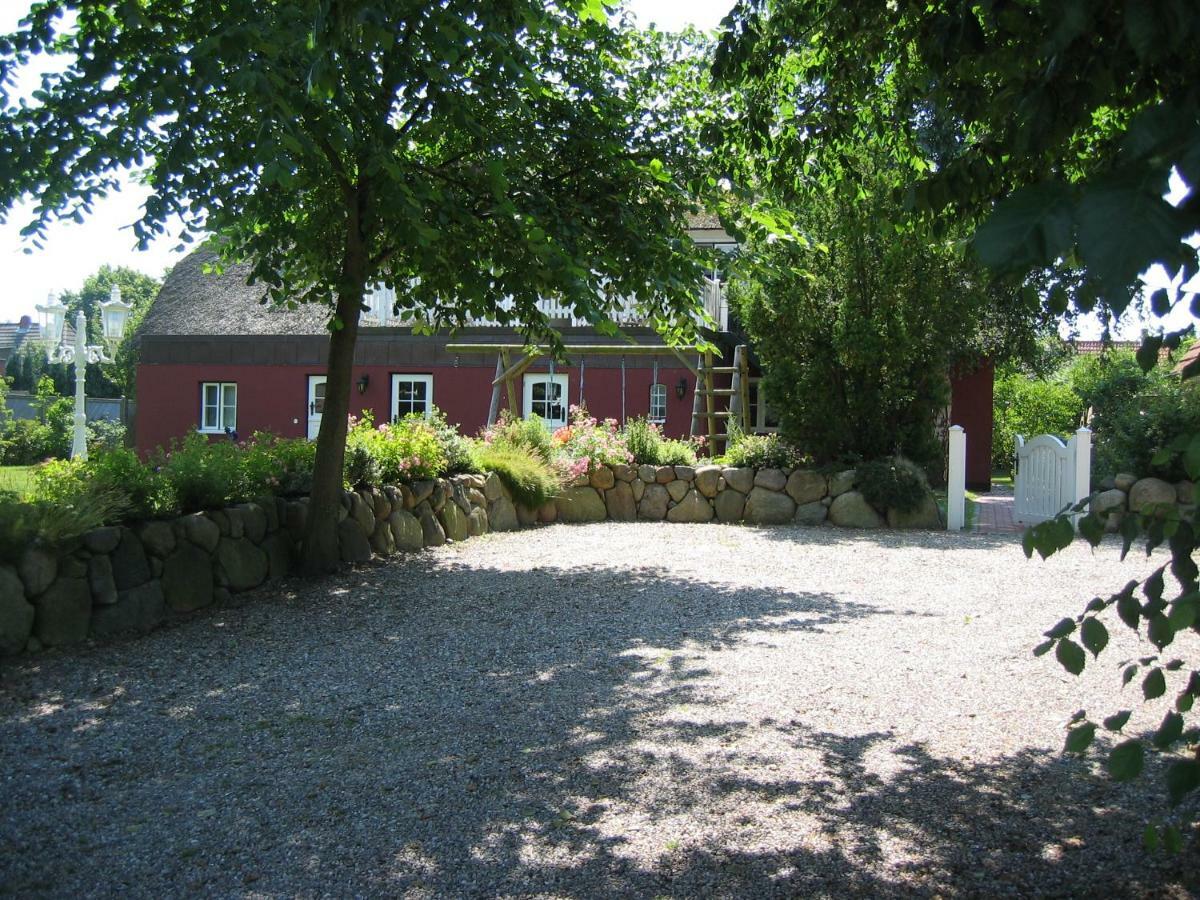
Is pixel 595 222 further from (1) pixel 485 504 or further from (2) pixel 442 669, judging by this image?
(1) pixel 485 504

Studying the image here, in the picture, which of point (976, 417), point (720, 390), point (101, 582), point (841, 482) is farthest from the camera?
Result: point (976, 417)

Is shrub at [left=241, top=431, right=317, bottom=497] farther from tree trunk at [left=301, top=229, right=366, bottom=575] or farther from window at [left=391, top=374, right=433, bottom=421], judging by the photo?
window at [left=391, top=374, right=433, bottom=421]

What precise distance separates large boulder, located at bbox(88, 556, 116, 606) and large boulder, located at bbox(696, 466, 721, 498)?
8.06 m

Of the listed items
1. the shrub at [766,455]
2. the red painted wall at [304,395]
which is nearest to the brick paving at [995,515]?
the shrub at [766,455]

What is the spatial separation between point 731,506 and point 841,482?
1.42 meters

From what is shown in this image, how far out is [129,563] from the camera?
6562mm

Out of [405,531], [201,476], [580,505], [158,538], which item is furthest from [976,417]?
[158,538]

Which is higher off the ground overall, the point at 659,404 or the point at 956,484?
the point at 659,404

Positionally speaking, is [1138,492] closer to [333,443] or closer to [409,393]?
[333,443]

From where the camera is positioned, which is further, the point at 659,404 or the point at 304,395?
the point at 304,395

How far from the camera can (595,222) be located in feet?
26.5

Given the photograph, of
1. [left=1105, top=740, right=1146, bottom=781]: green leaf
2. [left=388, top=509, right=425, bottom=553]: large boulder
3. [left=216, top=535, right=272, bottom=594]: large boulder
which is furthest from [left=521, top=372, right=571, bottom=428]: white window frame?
[left=1105, top=740, right=1146, bottom=781]: green leaf

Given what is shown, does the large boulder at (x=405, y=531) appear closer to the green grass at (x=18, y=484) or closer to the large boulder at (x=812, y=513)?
the green grass at (x=18, y=484)

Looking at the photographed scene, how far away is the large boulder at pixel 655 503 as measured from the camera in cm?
1329
